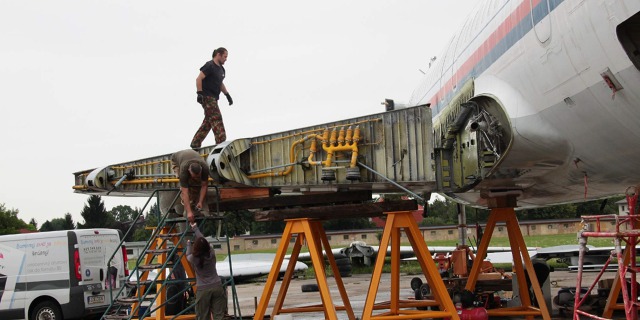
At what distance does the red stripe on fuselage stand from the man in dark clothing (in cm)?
404

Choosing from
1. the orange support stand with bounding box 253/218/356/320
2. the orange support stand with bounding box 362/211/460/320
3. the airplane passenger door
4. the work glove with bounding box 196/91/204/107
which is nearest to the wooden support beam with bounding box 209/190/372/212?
the orange support stand with bounding box 253/218/356/320

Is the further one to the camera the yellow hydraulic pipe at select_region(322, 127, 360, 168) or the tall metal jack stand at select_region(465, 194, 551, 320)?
the tall metal jack stand at select_region(465, 194, 551, 320)

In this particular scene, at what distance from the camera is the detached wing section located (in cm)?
1198

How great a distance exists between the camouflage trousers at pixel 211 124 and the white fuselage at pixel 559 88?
412 centimetres

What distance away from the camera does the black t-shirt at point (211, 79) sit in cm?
1352

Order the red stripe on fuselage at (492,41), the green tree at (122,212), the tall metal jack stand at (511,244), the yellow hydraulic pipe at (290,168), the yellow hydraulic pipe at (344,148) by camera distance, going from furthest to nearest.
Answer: the green tree at (122,212) → the tall metal jack stand at (511,244) → the yellow hydraulic pipe at (290,168) → the yellow hydraulic pipe at (344,148) → the red stripe on fuselage at (492,41)

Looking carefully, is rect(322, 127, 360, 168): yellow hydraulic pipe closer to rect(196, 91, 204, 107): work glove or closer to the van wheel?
rect(196, 91, 204, 107): work glove

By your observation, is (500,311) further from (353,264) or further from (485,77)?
(353,264)

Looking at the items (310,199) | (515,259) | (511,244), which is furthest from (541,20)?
(515,259)

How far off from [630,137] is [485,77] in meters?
3.14

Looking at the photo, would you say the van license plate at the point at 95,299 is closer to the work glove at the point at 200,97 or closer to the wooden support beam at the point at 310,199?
the wooden support beam at the point at 310,199

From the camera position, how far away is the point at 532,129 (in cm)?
1059

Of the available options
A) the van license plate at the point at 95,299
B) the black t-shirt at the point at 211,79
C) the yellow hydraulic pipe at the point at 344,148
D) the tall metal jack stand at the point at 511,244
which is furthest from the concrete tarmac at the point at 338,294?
the black t-shirt at the point at 211,79

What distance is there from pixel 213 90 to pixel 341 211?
3054 mm
